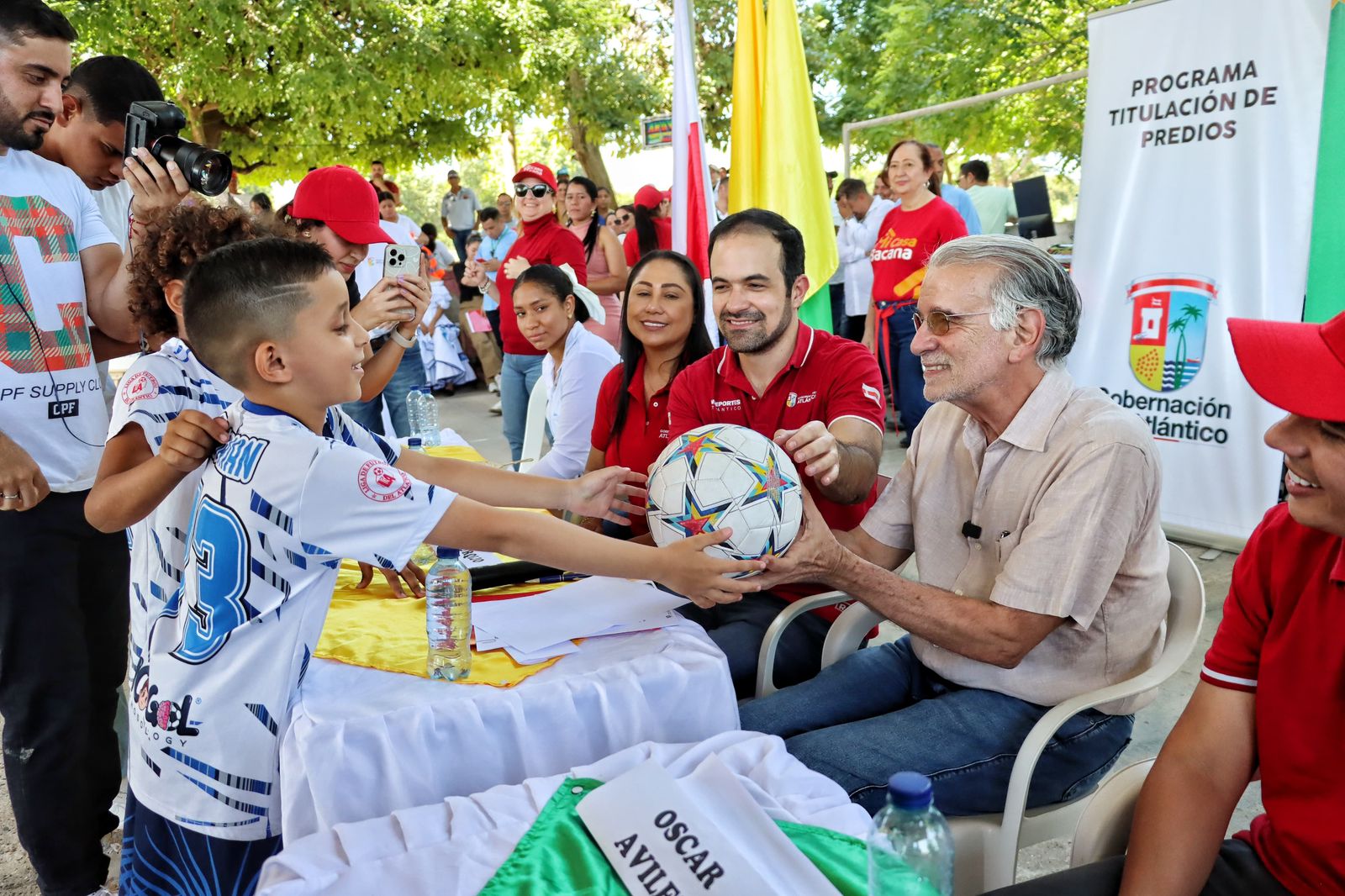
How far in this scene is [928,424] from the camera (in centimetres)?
246

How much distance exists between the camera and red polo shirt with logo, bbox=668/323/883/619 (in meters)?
2.74

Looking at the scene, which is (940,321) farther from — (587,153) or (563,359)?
(587,153)

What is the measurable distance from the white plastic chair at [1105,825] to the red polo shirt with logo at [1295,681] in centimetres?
19

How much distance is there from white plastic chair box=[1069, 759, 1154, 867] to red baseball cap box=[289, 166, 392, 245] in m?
3.08

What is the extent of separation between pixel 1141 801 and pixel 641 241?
712 cm

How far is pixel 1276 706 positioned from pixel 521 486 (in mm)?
1573

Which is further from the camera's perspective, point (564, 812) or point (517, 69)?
point (517, 69)

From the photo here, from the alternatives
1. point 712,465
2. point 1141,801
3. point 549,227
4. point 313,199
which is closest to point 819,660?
point 712,465

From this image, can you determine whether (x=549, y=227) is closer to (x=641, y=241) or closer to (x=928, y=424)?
(x=641, y=241)

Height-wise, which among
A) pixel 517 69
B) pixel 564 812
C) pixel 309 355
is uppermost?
pixel 517 69

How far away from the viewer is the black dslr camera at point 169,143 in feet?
7.99

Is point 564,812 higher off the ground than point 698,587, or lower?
lower

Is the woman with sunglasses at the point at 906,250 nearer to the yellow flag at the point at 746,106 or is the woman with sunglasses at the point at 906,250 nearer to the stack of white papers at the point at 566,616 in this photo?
the yellow flag at the point at 746,106

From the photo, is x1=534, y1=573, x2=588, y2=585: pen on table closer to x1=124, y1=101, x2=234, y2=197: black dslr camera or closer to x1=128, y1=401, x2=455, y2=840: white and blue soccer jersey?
x1=128, y1=401, x2=455, y2=840: white and blue soccer jersey
